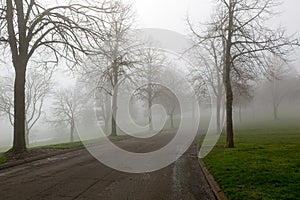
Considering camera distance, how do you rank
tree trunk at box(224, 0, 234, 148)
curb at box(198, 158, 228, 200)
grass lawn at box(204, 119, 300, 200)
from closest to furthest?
grass lawn at box(204, 119, 300, 200), curb at box(198, 158, 228, 200), tree trunk at box(224, 0, 234, 148)

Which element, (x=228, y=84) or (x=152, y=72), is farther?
(x=152, y=72)

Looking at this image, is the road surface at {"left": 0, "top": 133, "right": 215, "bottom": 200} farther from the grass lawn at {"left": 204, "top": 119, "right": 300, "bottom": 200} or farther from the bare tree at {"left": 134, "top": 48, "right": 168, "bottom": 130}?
the bare tree at {"left": 134, "top": 48, "right": 168, "bottom": 130}

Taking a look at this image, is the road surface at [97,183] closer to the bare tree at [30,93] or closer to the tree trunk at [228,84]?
the tree trunk at [228,84]

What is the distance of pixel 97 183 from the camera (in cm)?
804

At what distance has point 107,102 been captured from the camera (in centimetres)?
4506

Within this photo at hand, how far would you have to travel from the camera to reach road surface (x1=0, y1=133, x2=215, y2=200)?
675cm

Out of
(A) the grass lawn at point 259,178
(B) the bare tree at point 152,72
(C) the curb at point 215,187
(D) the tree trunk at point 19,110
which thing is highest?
(B) the bare tree at point 152,72

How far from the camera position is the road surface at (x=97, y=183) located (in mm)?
6754

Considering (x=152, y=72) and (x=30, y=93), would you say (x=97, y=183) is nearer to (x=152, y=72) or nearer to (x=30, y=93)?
(x=152, y=72)

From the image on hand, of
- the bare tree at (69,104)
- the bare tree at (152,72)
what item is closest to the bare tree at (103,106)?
the bare tree at (69,104)

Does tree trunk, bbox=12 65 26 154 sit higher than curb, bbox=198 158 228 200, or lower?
higher

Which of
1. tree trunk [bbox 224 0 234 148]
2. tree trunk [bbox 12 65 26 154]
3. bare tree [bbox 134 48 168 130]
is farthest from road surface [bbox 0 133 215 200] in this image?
bare tree [bbox 134 48 168 130]

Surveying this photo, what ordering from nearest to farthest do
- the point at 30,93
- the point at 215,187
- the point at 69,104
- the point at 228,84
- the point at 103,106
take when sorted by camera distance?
the point at 215,187
the point at 228,84
the point at 30,93
the point at 103,106
the point at 69,104

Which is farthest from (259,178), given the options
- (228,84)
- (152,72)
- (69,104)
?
(69,104)
